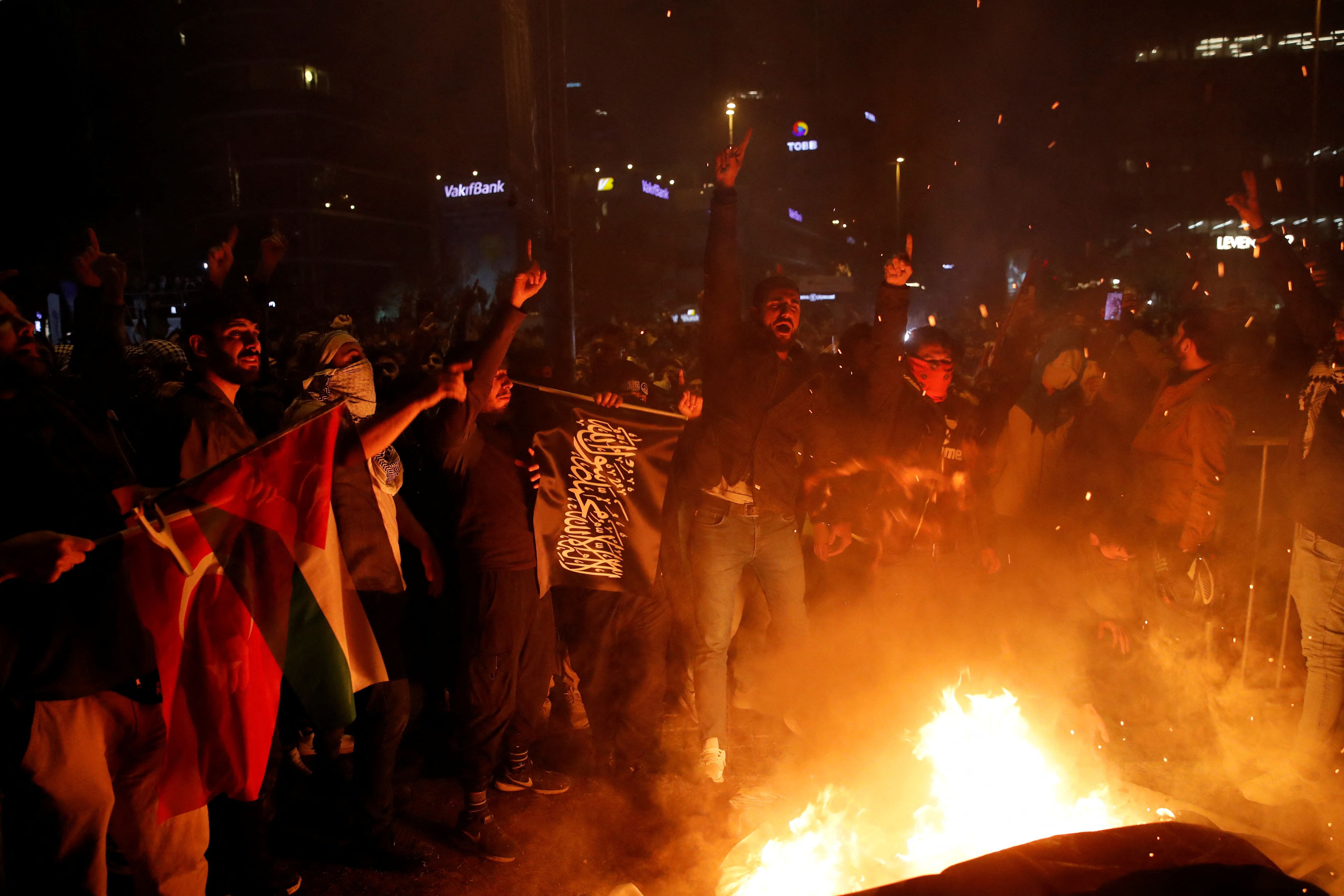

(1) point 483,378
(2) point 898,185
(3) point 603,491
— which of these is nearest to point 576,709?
Answer: (3) point 603,491

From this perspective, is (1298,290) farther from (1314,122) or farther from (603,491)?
(1314,122)

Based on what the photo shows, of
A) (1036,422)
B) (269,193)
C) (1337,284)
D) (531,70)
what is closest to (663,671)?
(1036,422)

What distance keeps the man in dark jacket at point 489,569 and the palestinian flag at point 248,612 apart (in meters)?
0.67

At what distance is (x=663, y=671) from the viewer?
4.97 m

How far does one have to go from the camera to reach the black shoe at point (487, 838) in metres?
3.96

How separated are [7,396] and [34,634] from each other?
0.89m

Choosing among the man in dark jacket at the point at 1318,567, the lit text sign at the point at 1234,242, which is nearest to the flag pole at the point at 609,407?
the man in dark jacket at the point at 1318,567

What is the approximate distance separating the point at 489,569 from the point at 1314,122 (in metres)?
14.5

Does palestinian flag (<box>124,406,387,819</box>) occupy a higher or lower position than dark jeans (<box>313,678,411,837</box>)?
higher

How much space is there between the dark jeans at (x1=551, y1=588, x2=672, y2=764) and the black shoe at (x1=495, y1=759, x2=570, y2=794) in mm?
366

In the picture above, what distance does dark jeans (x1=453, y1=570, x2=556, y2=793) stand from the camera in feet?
13.4

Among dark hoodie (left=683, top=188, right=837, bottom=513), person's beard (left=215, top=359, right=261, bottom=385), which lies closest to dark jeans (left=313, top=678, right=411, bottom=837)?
person's beard (left=215, top=359, right=261, bottom=385)

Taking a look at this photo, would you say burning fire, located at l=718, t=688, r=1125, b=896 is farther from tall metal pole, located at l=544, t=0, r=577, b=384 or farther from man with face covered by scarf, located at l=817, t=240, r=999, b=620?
tall metal pole, located at l=544, t=0, r=577, b=384

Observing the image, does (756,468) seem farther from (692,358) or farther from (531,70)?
(692,358)
